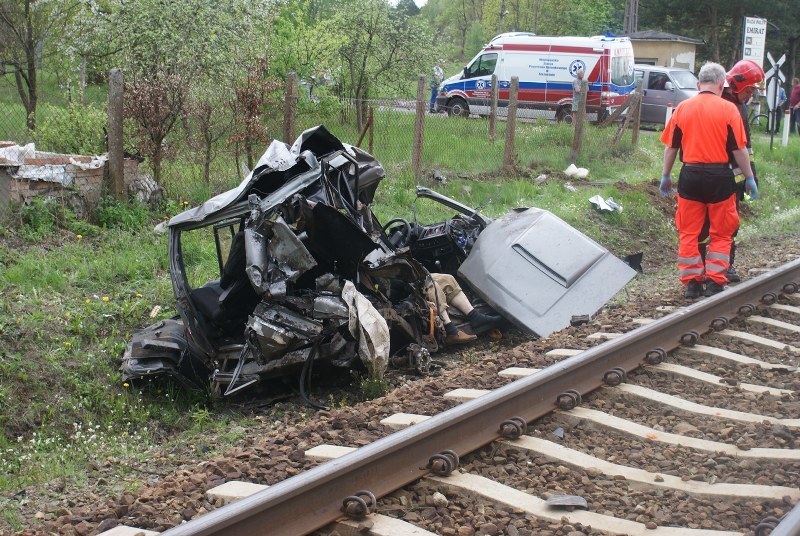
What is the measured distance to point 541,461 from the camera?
4.46 meters

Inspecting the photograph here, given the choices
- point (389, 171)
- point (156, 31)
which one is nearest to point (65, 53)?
point (156, 31)

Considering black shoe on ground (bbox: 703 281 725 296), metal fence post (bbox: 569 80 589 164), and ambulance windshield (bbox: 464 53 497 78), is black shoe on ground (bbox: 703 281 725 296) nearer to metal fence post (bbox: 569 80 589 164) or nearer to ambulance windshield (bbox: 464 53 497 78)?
metal fence post (bbox: 569 80 589 164)

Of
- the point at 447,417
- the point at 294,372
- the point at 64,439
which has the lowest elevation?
the point at 64,439

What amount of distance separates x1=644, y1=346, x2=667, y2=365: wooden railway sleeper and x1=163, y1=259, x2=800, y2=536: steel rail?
0.02 meters

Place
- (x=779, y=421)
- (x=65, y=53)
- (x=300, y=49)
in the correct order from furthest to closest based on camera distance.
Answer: (x=300, y=49), (x=65, y=53), (x=779, y=421)

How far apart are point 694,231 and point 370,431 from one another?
4.47 m

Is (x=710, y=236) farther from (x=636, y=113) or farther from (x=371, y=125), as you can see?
(x=636, y=113)

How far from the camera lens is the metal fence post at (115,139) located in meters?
9.95

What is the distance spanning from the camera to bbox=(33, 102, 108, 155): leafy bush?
10.8m

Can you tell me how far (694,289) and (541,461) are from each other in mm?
4183

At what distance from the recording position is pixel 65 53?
626 inches

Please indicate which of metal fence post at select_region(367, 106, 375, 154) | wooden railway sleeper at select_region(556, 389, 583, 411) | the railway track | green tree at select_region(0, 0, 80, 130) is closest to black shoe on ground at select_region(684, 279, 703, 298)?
the railway track

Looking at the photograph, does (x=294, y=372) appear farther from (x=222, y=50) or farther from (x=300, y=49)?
(x=300, y=49)

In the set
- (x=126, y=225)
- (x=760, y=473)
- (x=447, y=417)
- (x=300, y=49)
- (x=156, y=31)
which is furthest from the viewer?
(x=300, y=49)
